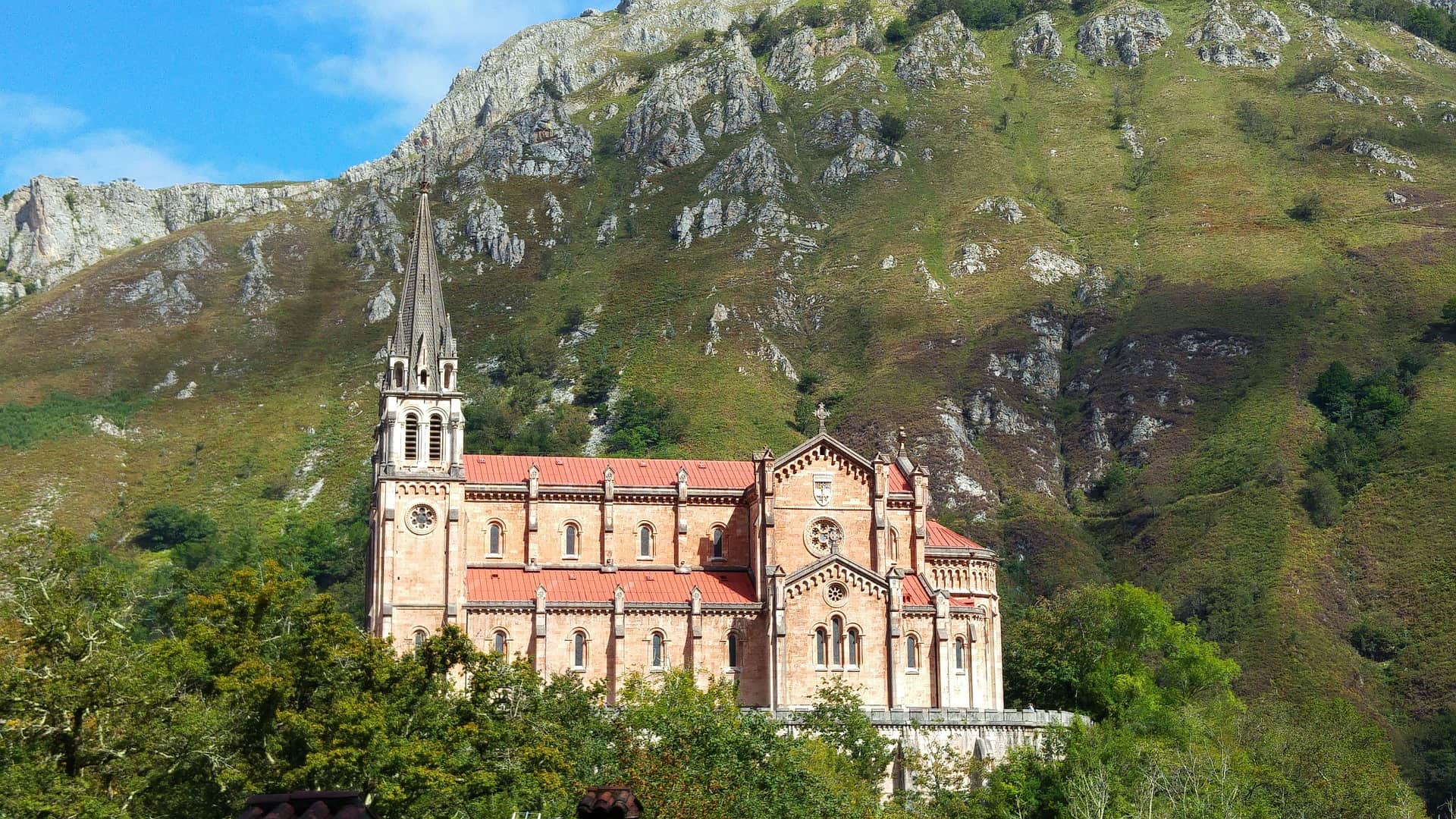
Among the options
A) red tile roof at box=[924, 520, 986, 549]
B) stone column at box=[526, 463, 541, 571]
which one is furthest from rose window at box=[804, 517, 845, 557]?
stone column at box=[526, 463, 541, 571]

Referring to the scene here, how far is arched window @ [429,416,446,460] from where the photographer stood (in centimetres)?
8862

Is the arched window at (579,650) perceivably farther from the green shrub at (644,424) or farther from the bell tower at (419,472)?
the green shrub at (644,424)

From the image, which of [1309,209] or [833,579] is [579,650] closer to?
[833,579]

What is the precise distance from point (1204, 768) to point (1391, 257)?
125 m

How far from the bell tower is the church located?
109 mm

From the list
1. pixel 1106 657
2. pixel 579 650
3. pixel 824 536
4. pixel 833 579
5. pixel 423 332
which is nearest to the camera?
pixel 579 650

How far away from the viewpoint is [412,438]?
3497 inches

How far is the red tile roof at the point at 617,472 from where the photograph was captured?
297ft

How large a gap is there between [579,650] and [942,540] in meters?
23.0

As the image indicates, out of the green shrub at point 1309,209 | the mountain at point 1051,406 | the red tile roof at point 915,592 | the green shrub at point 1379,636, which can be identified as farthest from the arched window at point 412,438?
the green shrub at point 1309,209

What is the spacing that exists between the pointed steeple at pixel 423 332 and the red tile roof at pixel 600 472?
16.8 feet

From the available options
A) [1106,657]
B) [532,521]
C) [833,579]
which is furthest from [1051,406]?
[532,521]

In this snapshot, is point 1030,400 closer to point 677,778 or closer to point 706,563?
point 706,563

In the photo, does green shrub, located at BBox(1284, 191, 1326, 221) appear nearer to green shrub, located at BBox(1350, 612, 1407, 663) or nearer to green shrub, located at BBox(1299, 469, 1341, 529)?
green shrub, located at BBox(1299, 469, 1341, 529)
